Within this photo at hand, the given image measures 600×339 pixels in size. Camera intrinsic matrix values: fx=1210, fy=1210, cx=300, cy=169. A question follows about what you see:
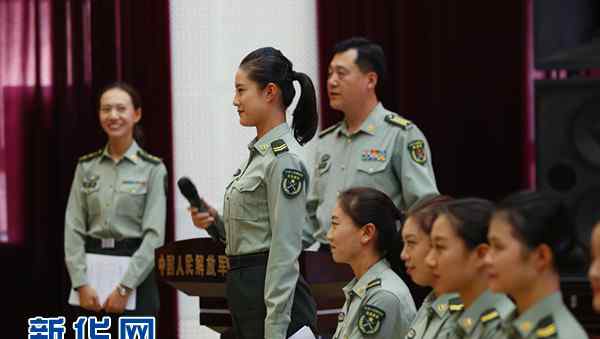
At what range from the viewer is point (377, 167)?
13.7 feet

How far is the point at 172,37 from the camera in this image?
19.1ft

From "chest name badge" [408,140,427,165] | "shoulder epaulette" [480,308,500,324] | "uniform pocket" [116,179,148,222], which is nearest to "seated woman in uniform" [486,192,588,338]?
"shoulder epaulette" [480,308,500,324]

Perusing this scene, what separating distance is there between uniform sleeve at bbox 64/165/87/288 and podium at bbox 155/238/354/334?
110 cm

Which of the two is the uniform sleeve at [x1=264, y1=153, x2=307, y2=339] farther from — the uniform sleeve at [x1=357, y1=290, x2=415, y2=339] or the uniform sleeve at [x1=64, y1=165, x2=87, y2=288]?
the uniform sleeve at [x1=64, y1=165, x2=87, y2=288]

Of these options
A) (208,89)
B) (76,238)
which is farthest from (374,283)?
(208,89)

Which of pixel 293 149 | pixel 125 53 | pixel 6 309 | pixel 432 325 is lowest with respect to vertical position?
pixel 6 309

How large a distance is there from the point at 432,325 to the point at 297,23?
3145 millimetres

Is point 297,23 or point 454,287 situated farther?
point 297,23

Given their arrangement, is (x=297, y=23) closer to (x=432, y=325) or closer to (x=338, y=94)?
(x=338, y=94)

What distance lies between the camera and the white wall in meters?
→ 5.80

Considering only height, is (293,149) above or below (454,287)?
above

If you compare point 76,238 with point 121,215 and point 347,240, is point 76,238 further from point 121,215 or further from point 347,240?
point 347,240

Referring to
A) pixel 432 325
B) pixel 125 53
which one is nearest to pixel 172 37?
pixel 125 53

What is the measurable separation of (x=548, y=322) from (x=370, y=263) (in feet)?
3.16
